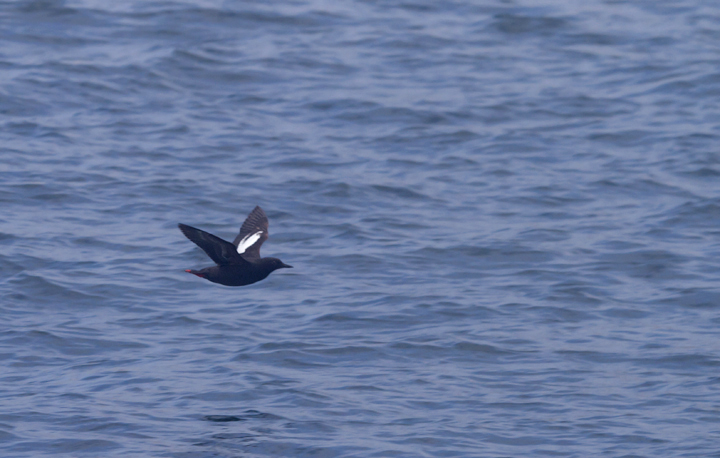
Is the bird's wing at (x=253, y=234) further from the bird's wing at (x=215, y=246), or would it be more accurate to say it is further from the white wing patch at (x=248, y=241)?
the bird's wing at (x=215, y=246)

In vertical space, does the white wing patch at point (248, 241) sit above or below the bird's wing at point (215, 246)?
below

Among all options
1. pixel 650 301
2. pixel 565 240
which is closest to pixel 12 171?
pixel 565 240

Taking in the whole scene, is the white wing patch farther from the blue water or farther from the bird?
the blue water

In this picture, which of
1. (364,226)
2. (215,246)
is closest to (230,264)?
(215,246)

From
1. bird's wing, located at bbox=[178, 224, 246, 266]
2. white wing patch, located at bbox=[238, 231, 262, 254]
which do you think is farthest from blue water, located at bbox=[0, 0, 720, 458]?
bird's wing, located at bbox=[178, 224, 246, 266]

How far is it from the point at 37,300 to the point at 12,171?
11.3 ft

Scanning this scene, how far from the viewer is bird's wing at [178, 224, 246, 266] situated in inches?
334

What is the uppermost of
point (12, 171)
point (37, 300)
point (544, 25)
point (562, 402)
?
point (544, 25)

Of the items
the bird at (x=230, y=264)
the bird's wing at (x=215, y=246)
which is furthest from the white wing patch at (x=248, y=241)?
the bird's wing at (x=215, y=246)

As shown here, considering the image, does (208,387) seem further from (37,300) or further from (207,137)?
(207,137)

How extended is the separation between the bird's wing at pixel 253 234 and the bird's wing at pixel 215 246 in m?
0.80

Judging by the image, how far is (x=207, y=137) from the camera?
50.5 feet

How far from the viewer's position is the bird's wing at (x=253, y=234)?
9.99 m

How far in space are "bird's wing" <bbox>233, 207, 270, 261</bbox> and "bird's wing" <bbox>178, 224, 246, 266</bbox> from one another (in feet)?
2.63
